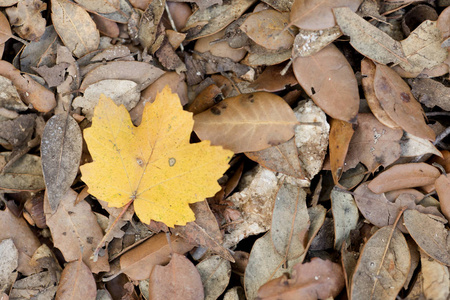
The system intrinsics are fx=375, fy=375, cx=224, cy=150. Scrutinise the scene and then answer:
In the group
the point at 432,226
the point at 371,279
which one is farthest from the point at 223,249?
the point at 432,226

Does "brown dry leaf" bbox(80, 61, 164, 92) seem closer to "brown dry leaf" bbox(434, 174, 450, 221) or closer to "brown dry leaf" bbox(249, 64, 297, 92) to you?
"brown dry leaf" bbox(249, 64, 297, 92)

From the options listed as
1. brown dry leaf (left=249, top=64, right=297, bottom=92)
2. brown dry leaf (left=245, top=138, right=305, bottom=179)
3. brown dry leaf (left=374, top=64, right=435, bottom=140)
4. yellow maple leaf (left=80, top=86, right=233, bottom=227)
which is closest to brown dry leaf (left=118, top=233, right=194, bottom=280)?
yellow maple leaf (left=80, top=86, right=233, bottom=227)

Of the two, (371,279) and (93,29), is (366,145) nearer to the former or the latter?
(371,279)

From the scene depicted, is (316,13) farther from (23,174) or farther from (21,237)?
(21,237)

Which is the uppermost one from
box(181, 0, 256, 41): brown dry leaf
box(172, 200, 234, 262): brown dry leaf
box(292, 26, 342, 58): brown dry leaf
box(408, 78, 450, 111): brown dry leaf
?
box(181, 0, 256, 41): brown dry leaf

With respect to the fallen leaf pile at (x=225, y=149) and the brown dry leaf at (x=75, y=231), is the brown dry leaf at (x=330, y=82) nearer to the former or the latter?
the fallen leaf pile at (x=225, y=149)

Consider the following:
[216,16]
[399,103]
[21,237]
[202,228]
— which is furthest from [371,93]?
[21,237]

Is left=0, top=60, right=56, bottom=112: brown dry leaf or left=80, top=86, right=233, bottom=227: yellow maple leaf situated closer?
left=80, top=86, right=233, bottom=227: yellow maple leaf
